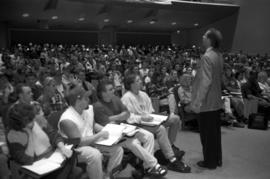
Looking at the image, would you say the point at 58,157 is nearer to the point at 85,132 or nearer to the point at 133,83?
the point at 85,132

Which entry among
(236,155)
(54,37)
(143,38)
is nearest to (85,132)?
(236,155)

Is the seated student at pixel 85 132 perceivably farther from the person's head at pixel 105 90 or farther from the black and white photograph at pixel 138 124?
the person's head at pixel 105 90

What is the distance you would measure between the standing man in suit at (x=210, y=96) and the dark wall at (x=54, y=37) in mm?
20267

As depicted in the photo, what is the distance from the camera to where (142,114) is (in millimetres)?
4066

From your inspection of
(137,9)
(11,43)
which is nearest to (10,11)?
(11,43)

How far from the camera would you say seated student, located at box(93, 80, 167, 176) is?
3.58 meters

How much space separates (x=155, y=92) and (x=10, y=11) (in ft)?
41.6

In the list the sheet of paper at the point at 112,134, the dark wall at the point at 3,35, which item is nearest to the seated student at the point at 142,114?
the sheet of paper at the point at 112,134

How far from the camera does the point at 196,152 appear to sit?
474 centimetres

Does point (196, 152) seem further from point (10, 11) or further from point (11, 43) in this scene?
point (11, 43)

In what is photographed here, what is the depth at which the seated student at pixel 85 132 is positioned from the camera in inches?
117

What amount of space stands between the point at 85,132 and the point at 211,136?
5.47 feet

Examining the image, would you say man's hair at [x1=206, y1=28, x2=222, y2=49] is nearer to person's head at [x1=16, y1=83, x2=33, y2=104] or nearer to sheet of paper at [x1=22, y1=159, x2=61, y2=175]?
person's head at [x1=16, y1=83, x2=33, y2=104]

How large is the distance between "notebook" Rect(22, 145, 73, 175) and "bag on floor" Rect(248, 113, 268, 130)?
4.45m
